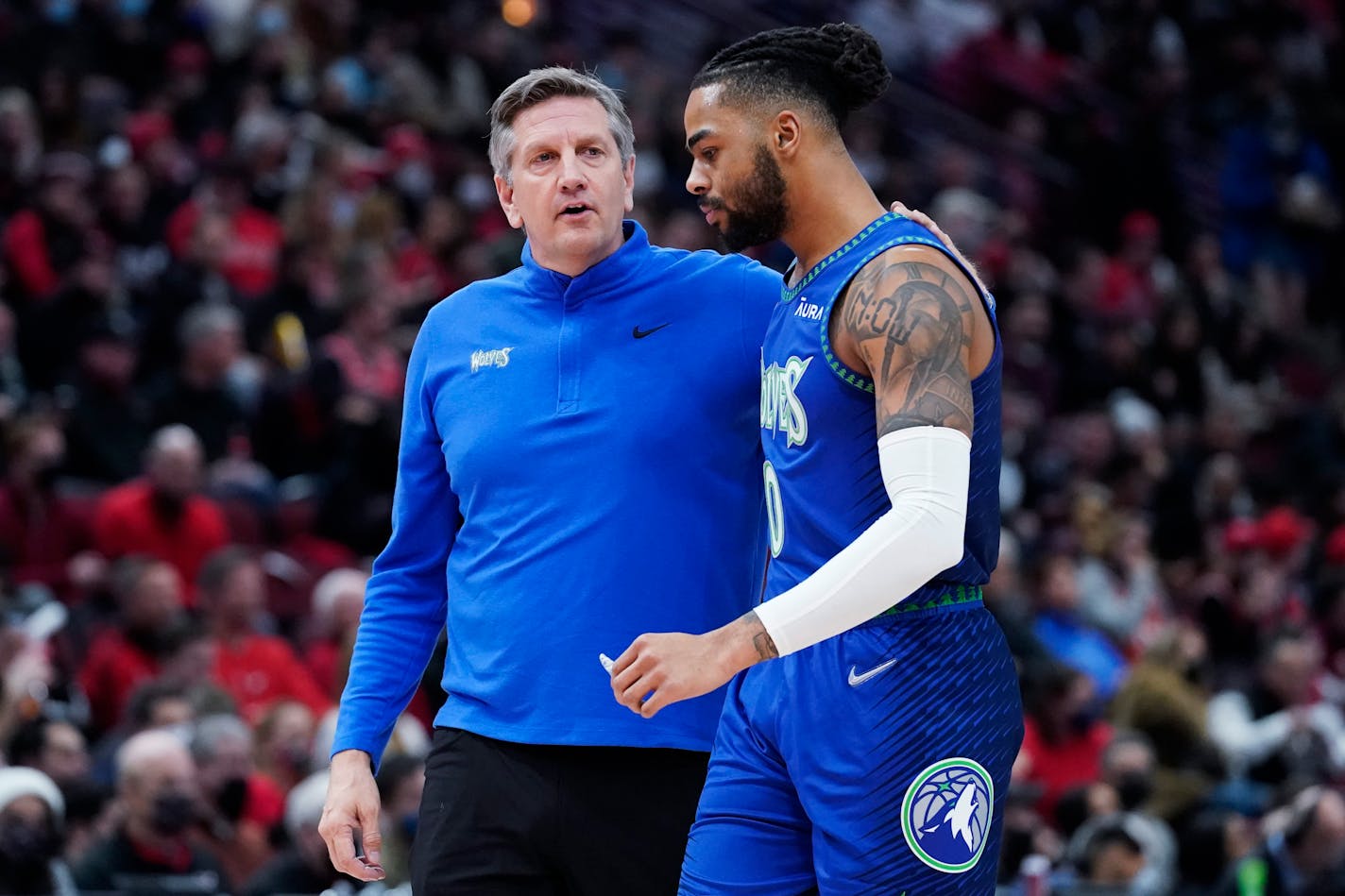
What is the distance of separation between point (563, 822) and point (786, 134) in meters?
1.41

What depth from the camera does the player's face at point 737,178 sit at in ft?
11.7

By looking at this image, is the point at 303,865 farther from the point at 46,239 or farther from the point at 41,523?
the point at 46,239

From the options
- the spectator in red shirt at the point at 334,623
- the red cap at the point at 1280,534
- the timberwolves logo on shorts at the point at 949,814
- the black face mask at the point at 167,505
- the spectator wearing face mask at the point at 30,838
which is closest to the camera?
the timberwolves logo on shorts at the point at 949,814

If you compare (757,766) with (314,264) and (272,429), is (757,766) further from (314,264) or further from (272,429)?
(314,264)

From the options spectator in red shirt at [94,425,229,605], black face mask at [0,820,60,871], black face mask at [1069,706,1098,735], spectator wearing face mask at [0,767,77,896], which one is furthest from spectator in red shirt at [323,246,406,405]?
black face mask at [0,820,60,871]

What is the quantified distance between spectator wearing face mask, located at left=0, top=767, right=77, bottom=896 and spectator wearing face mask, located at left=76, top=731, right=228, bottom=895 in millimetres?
321

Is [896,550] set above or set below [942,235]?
below

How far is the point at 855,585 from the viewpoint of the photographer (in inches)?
125

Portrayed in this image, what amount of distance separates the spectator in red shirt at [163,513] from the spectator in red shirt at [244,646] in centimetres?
53

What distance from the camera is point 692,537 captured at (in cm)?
393

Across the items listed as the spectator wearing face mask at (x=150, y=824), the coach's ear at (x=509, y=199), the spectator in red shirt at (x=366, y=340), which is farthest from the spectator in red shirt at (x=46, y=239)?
the coach's ear at (x=509, y=199)

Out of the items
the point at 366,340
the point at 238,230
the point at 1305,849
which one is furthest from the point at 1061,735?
the point at 238,230

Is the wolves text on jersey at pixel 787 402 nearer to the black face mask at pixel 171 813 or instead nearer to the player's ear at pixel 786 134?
the player's ear at pixel 786 134

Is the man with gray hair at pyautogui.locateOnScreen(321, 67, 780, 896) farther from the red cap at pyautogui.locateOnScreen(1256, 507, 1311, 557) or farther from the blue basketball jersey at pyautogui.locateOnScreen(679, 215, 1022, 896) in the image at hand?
the red cap at pyautogui.locateOnScreen(1256, 507, 1311, 557)
